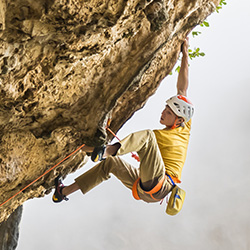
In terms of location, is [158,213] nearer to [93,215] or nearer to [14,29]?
[93,215]

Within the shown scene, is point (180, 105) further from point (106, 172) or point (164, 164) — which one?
point (106, 172)

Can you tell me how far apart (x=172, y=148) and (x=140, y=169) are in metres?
0.56

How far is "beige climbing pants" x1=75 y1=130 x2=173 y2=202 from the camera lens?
3.55 meters

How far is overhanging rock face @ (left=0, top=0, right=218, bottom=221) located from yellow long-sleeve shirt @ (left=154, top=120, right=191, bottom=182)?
18.1 inches

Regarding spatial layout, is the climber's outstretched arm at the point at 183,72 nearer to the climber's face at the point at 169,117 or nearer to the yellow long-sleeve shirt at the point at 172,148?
the climber's face at the point at 169,117

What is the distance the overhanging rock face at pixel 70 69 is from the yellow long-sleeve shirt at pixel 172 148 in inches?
18.1

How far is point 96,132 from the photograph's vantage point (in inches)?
135

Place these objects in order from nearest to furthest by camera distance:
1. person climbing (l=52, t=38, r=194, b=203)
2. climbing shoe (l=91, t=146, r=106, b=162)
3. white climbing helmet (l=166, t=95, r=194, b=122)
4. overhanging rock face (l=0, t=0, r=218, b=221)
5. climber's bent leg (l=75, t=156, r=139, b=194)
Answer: overhanging rock face (l=0, t=0, r=218, b=221)
climbing shoe (l=91, t=146, r=106, b=162)
person climbing (l=52, t=38, r=194, b=203)
white climbing helmet (l=166, t=95, r=194, b=122)
climber's bent leg (l=75, t=156, r=139, b=194)

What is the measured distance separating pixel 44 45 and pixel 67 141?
4.10 feet

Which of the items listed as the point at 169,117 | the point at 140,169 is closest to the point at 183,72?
the point at 169,117

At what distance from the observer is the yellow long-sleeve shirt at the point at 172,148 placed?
13.8 ft

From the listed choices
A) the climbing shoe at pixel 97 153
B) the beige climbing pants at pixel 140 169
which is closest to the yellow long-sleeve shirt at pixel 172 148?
the beige climbing pants at pixel 140 169

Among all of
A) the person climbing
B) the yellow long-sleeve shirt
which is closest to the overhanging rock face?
the person climbing

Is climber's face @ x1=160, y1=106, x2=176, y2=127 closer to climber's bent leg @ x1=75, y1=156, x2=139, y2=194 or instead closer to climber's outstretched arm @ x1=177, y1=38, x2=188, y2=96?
climber's outstretched arm @ x1=177, y1=38, x2=188, y2=96
